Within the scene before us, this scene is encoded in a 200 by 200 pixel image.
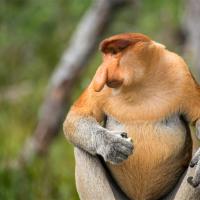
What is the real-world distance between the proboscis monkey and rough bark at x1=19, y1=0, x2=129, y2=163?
3.99 meters

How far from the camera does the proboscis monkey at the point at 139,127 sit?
13.7ft

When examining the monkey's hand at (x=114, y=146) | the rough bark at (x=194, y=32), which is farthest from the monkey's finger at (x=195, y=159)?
the rough bark at (x=194, y=32)

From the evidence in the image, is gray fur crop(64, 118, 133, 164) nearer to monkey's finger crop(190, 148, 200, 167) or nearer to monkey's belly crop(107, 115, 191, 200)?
monkey's belly crop(107, 115, 191, 200)

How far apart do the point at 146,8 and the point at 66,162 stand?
136 inches

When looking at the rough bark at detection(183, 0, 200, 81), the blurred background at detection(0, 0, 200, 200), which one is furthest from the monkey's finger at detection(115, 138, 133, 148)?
the rough bark at detection(183, 0, 200, 81)

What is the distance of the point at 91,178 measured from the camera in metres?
4.30

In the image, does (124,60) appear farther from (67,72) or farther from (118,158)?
(67,72)

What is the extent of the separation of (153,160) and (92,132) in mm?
331

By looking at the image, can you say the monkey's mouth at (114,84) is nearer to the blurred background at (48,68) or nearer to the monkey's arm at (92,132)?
the monkey's arm at (92,132)

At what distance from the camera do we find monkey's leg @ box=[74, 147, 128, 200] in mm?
4309

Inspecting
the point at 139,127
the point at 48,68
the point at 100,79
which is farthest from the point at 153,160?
the point at 48,68

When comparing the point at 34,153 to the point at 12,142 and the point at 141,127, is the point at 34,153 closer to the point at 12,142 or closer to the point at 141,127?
the point at 12,142

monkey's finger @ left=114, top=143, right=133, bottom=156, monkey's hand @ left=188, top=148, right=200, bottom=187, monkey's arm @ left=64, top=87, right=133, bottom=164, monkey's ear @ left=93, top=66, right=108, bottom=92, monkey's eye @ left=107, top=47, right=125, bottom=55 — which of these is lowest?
monkey's hand @ left=188, top=148, right=200, bottom=187

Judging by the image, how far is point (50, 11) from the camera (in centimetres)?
1121
